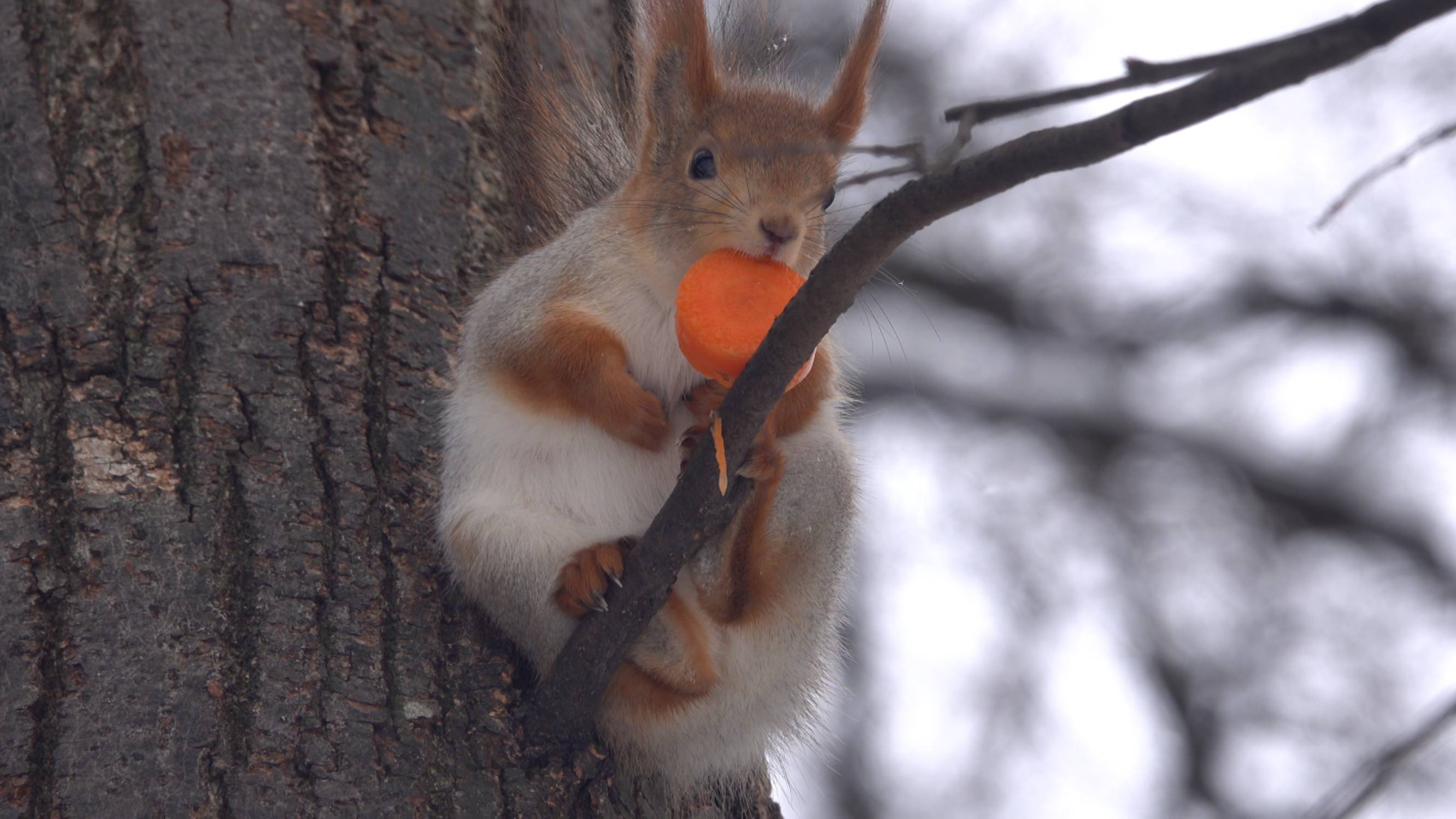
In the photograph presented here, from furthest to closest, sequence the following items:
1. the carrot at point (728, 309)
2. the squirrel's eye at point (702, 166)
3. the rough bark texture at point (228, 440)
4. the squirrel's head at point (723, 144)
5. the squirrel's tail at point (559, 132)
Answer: the squirrel's tail at point (559, 132), the squirrel's eye at point (702, 166), the squirrel's head at point (723, 144), the carrot at point (728, 309), the rough bark texture at point (228, 440)

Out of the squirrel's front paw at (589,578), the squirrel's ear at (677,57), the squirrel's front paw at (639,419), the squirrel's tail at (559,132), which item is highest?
the squirrel's ear at (677,57)

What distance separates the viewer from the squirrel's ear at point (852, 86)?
2387 mm

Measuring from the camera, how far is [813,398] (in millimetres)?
2219

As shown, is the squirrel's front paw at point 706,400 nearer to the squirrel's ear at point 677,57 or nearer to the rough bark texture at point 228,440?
the rough bark texture at point 228,440

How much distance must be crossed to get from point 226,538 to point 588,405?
622mm

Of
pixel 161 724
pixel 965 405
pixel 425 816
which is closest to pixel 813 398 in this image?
pixel 425 816

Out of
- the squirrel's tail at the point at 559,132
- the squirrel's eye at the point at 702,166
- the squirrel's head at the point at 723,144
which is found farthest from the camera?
the squirrel's tail at the point at 559,132

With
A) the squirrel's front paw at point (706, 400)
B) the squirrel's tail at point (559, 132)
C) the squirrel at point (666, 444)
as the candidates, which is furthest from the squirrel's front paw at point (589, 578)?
the squirrel's tail at point (559, 132)

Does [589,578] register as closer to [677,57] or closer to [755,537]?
[755,537]

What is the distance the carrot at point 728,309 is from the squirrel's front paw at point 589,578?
33 centimetres

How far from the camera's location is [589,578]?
1945 mm

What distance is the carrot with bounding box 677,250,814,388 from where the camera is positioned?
1933mm

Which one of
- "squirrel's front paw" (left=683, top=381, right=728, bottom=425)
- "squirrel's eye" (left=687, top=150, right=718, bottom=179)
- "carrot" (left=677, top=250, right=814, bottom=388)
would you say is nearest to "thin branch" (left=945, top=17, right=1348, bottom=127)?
"carrot" (left=677, top=250, right=814, bottom=388)

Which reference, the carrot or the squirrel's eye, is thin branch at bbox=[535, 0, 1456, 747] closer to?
the carrot
